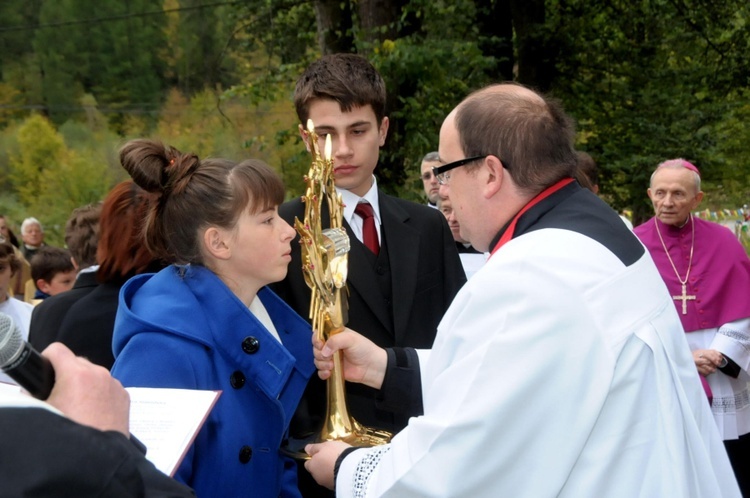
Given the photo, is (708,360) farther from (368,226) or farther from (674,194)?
(368,226)

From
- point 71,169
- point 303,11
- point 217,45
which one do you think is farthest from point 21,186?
point 303,11

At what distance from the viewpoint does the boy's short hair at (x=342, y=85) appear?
136 inches

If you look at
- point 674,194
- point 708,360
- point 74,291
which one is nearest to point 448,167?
point 74,291

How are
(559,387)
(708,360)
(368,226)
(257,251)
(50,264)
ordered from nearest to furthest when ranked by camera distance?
(559,387) → (257,251) → (368,226) → (708,360) → (50,264)

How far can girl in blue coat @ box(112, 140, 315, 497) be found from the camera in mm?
2688

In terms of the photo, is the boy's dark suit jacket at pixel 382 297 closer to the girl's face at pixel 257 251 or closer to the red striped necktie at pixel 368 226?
the red striped necktie at pixel 368 226

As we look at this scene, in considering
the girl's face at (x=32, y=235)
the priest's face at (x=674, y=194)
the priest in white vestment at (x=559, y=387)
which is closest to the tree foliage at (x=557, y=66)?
the priest in white vestment at (x=559, y=387)

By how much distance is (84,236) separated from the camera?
451cm

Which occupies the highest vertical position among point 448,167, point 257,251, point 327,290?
point 448,167

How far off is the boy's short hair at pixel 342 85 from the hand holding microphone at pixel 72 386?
6.32 ft

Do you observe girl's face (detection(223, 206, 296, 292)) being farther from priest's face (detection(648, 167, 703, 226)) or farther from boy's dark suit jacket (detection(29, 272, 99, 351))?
priest's face (detection(648, 167, 703, 226))

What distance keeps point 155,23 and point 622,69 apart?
90.7 ft

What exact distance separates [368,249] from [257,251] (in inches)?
22.2

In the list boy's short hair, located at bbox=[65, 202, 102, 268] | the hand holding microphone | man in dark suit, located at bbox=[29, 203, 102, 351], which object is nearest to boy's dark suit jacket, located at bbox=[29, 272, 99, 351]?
man in dark suit, located at bbox=[29, 203, 102, 351]
